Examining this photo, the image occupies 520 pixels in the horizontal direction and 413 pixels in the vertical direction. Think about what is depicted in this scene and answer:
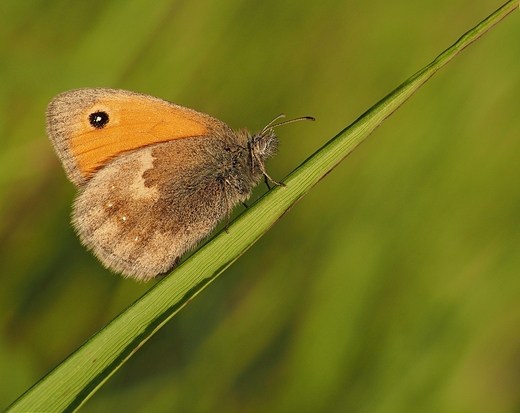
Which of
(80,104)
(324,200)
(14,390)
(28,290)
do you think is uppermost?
(80,104)

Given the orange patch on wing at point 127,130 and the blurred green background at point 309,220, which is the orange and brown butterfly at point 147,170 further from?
the blurred green background at point 309,220

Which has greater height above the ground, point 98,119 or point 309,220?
point 98,119

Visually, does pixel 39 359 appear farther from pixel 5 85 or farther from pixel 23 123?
pixel 5 85

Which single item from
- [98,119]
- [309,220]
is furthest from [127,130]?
[309,220]

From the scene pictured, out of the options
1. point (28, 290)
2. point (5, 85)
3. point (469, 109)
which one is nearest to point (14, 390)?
point (28, 290)

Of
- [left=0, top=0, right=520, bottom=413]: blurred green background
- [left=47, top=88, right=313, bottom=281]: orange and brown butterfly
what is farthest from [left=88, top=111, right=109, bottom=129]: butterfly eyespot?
[left=0, top=0, right=520, bottom=413]: blurred green background

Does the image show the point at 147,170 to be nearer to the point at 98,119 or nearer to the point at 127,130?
the point at 127,130
